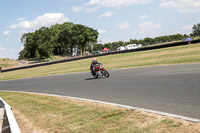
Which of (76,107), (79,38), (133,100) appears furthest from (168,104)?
(79,38)

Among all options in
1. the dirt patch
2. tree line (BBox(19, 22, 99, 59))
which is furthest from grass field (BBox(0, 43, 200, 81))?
tree line (BBox(19, 22, 99, 59))

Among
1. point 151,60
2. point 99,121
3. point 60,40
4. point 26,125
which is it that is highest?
point 60,40

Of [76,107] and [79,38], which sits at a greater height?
[79,38]

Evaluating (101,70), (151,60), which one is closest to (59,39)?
(151,60)

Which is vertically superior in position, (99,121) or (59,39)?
(59,39)

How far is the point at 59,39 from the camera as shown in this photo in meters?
116

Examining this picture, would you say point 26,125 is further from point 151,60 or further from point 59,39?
point 59,39

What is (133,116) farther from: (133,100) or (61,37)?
(61,37)

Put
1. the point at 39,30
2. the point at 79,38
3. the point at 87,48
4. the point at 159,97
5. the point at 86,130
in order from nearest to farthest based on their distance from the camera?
the point at 86,130 < the point at 159,97 < the point at 39,30 < the point at 79,38 < the point at 87,48

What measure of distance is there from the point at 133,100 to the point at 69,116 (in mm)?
2202

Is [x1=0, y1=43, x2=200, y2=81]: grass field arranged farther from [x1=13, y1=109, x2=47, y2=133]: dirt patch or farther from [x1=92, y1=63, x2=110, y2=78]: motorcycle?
[x1=13, y1=109, x2=47, y2=133]: dirt patch

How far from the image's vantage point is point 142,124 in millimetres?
4910

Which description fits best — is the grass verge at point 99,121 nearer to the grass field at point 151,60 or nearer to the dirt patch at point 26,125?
the dirt patch at point 26,125

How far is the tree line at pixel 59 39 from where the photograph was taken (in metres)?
89.5
